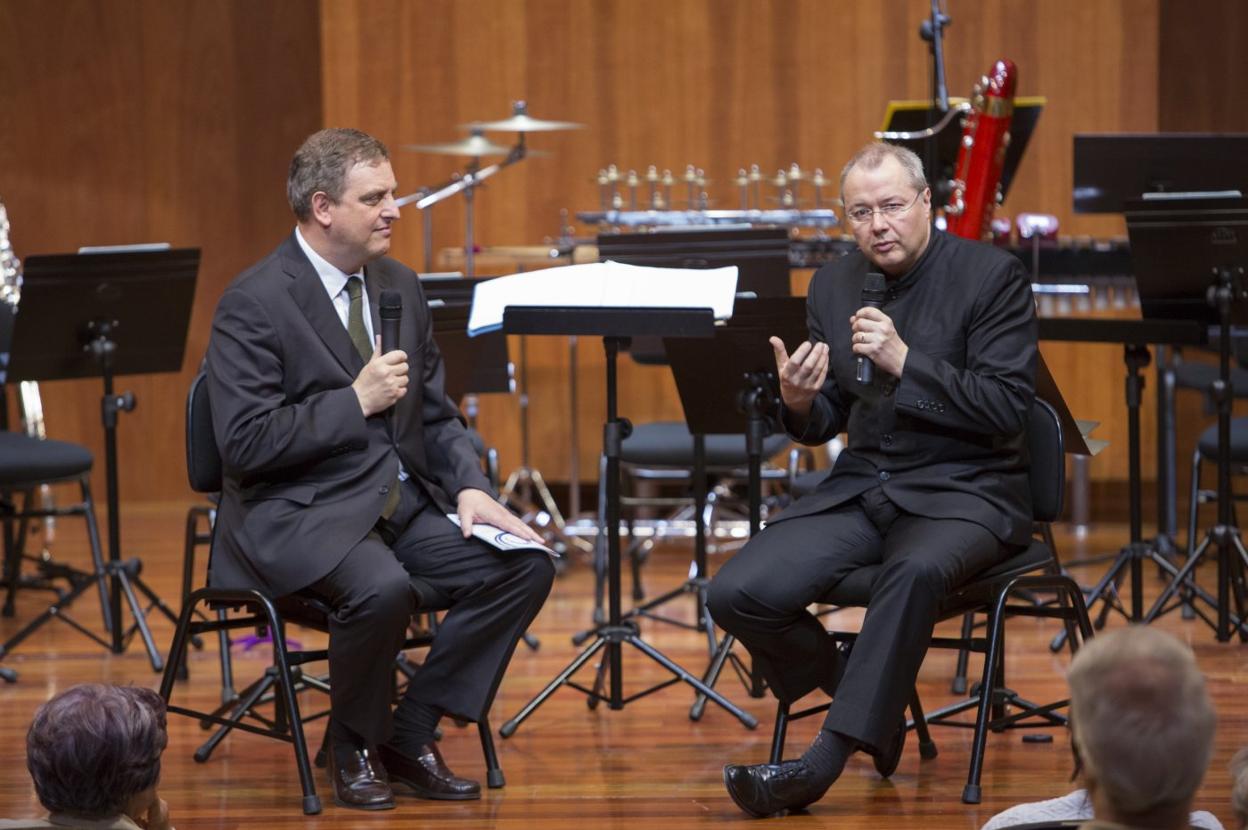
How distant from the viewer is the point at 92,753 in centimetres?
222

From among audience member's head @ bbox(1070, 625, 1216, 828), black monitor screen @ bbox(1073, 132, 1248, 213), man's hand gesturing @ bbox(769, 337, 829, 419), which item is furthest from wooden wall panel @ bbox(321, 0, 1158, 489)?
audience member's head @ bbox(1070, 625, 1216, 828)

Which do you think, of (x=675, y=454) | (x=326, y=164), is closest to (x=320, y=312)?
(x=326, y=164)

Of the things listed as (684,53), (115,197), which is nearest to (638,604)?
(684,53)

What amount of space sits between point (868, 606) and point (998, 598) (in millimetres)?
271

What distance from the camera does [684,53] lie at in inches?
284

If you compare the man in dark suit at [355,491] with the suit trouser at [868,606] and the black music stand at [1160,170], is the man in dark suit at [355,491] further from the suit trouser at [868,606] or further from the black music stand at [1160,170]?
the black music stand at [1160,170]

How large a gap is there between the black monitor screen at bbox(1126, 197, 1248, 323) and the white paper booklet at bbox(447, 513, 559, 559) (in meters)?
1.90

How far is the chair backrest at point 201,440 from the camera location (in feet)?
12.2

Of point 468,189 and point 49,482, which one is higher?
point 468,189

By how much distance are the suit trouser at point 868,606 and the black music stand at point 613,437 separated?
501mm

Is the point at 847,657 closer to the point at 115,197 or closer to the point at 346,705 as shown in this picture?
the point at 346,705

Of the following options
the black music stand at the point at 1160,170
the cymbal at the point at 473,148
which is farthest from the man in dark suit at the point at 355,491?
the black music stand at the point at 1160,170

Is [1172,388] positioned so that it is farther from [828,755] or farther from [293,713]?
[293,713]

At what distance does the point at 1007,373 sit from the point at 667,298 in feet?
2.61
